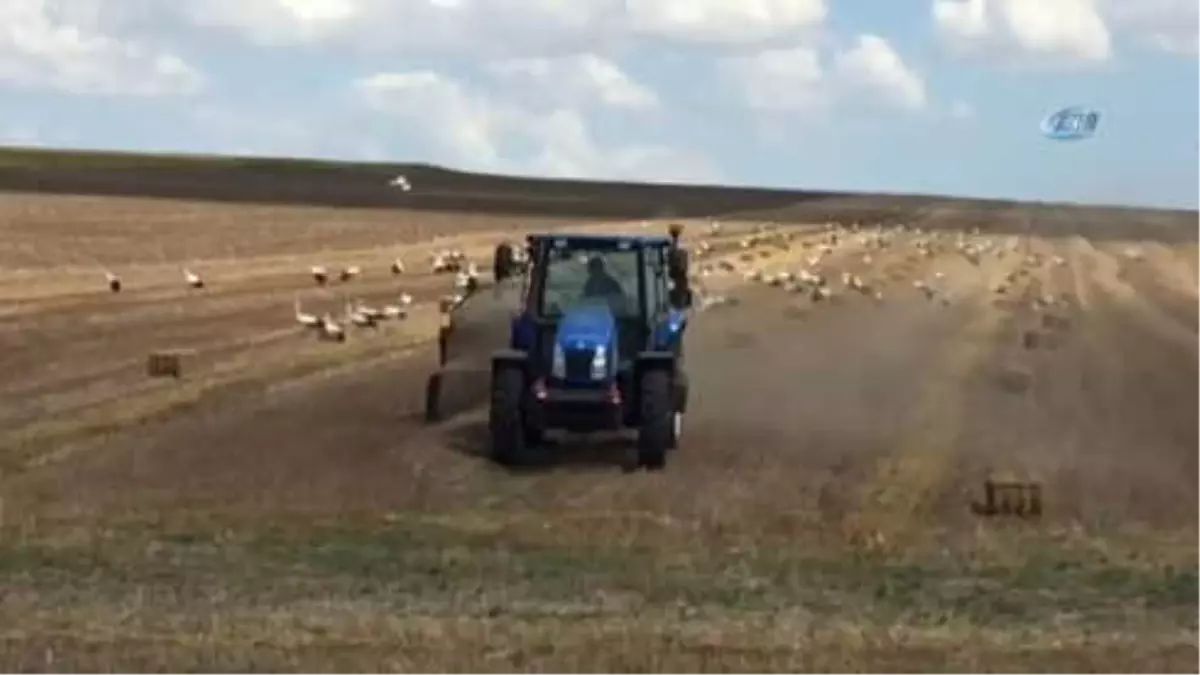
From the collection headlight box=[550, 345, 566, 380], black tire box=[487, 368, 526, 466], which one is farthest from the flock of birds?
headlight box=[550, 345, 566, 380]

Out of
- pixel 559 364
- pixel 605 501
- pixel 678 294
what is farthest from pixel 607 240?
pixel 605 501

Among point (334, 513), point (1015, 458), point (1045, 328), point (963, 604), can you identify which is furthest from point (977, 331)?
point (963, 604)

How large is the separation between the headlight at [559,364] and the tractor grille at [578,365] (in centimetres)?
3

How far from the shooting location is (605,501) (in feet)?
66.2

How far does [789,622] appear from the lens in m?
13.8

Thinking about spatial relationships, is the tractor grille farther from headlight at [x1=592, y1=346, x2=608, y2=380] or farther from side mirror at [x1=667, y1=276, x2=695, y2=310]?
side mirror at [x1=667, y1=276, x2=695, y2=310]

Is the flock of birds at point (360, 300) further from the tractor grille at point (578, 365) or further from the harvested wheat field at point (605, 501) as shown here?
the tractor grille at point (578, 365)

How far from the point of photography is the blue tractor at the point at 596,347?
73.0ft

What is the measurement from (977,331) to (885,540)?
2385 centimetres

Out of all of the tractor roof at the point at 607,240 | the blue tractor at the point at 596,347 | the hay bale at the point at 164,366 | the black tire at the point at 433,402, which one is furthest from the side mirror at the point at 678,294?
the hay bale at the point at 164,366

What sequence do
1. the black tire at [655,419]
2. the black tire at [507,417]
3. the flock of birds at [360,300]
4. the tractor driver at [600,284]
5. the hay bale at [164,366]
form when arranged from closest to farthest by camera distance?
the black tire at [655,419] < the black tire at [507,417] < the tractor driver at [600,284] < the hay bale at [164,366] < the flock of birds at [360,300]

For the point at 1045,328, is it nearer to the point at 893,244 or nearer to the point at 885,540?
the point at 885,540

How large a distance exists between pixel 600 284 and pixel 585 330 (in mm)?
924

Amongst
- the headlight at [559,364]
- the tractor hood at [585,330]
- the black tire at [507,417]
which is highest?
the tractor hood at [585,330]
